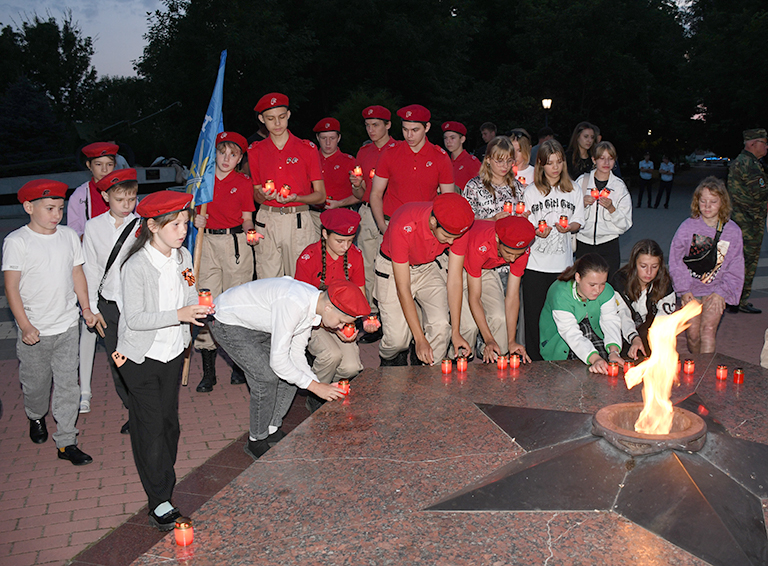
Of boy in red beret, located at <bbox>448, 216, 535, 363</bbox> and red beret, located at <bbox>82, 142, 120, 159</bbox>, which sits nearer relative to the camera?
boy in red beret, located at <bbox>448, 216, 535, 363</bbox>

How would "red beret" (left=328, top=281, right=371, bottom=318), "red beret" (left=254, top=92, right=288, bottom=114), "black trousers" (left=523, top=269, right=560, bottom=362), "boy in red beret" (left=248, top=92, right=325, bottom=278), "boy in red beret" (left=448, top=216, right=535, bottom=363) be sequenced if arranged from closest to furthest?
"red beret" (left=328, top=281, right=371, bottom=318) → "boy in red beret" (left=448, top=216, right=535, bottom=363) → "black trousers" (left=523, top=269, right=560, bottom=362) → "red beret" (left=254, top=92, right=288, bottom=114) → "boy in red beret" (left=248, top=92, right=325, bottom=278)

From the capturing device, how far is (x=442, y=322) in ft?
19.5

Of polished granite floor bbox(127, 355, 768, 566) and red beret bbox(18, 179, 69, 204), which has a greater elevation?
red beret bbox(18, 179, 69, 204)

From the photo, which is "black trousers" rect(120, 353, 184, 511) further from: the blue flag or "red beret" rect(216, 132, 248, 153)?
"red beret" rect(216, 132, 248, 153)

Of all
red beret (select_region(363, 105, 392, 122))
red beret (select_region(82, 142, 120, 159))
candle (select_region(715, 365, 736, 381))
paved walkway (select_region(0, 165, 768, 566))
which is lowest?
paved walkway (select_region(0, 165, 768, 566))

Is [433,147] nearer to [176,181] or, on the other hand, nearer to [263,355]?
[263,355]

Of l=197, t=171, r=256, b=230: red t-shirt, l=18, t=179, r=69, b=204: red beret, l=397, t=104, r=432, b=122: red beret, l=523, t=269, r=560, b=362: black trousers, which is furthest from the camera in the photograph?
l=397, t=104, r=432, b=122: red beret

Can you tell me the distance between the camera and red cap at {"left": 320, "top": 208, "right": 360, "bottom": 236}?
17.5 ft

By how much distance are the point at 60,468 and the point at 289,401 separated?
65.8 inches

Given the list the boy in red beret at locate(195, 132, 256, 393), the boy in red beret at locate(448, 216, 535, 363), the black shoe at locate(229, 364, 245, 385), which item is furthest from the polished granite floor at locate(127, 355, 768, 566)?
the boy in red beret at locate(195, 132, 256, 393)

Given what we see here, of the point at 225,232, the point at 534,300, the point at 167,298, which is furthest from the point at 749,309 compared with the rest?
the point at 167,298

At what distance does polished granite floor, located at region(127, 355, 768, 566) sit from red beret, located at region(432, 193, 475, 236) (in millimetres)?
1106

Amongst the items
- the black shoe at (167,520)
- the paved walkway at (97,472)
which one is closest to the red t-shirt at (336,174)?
the paved walkway at (97,472)

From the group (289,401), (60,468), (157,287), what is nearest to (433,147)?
(289,401)
